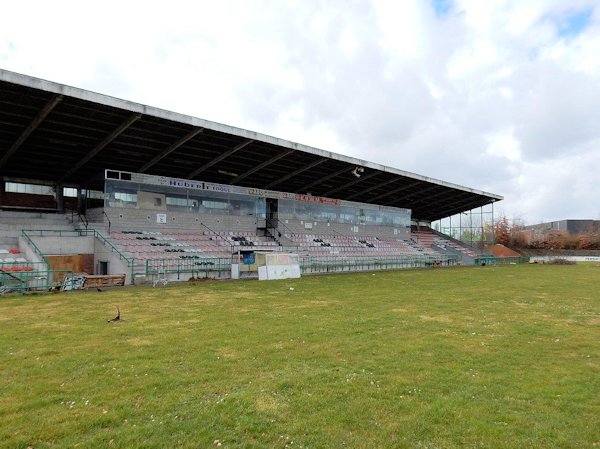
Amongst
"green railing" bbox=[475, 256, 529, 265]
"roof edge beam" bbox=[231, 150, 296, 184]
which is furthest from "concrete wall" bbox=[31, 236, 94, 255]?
"green railing" bbox=[475, 256, 529, 265]

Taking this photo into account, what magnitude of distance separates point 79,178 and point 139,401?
3119cm

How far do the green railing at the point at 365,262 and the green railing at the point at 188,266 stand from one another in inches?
300

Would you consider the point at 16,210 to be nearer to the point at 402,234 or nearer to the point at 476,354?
the point at 476,354

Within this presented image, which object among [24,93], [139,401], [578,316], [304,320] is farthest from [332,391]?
[24,93]

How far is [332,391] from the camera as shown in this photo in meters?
5.63

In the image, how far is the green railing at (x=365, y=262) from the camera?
3316cm

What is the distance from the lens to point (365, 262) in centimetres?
3897

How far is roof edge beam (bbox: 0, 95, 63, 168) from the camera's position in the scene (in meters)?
20.0

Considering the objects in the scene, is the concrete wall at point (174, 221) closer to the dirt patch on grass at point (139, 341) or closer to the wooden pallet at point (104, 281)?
the wooden pallet at point (104, 281)

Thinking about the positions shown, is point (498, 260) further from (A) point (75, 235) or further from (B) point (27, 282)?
(B) point (27, 282)

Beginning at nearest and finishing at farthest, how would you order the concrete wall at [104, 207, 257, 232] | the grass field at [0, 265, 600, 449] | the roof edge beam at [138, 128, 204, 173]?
the grass field at [0, 265, 600, 449] → the roof edge beam at [138, 128, 204, 173] → the concrete wall at [104, 207, 257, 232]

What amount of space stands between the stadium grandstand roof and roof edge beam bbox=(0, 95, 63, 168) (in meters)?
0.05

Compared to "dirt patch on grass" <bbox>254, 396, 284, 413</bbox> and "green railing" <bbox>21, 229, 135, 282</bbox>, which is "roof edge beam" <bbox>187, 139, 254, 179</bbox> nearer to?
"green railing" <bbox>21, 229, 135, 282</bbox>

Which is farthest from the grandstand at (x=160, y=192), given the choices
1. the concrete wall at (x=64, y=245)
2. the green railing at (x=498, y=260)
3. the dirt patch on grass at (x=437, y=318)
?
the dirt patch on grass at (x=437, y=318)
